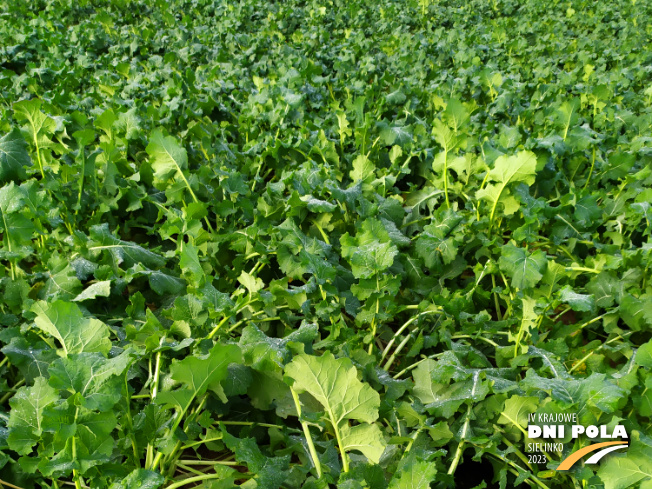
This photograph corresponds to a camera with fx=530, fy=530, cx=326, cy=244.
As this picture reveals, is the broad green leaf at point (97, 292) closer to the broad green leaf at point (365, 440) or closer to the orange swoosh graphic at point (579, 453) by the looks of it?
the broad green leaf at point (365, 440)

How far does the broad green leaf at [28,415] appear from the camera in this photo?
1446 millimetres

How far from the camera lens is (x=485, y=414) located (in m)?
1.80

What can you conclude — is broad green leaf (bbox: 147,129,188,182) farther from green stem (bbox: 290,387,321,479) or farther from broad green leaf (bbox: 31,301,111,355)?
green stem (bbox: 290,387,321,479)

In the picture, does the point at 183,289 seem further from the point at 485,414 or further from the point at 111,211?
the point at 485,414

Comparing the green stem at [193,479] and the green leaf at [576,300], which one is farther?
the green leaf at [576,300]

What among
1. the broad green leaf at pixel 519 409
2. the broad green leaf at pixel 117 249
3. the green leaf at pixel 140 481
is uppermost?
the broad green leaf at pixel 117 249

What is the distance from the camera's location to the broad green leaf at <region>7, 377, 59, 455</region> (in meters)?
1.45

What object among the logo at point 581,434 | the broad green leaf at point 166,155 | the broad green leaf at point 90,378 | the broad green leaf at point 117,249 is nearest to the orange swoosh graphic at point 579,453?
the logo at point 581,434

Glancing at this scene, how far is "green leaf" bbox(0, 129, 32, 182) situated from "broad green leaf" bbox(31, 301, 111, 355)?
44.0 inches

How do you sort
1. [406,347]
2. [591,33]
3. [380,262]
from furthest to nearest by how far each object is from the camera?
[591,33], [406,347], [380,262]

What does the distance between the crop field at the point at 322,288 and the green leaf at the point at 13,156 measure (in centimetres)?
1

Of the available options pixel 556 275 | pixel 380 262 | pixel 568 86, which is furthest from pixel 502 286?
pixel 568 86

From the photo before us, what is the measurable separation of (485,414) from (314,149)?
1.88 meters

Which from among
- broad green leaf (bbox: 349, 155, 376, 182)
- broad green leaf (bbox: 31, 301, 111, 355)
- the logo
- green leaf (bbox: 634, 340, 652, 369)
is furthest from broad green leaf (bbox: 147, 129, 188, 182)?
green leaf (bbox: 634, 340, 652, 369)
